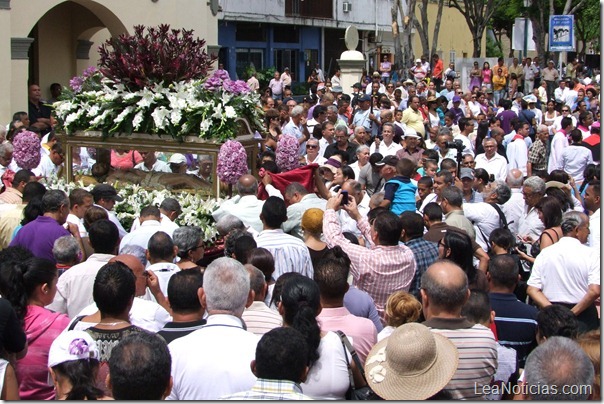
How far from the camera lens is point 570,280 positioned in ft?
24.3

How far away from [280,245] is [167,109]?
3473 millimetres

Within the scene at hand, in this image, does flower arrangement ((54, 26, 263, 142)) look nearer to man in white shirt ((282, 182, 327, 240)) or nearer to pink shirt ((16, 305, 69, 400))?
man in white shirt ((282, 182, 327, 240))

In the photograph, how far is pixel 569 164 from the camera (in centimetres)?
1405

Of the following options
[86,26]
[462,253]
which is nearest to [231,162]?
[462,253]

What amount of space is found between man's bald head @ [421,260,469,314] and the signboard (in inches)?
839

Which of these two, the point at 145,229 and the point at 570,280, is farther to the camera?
the point at 145,229

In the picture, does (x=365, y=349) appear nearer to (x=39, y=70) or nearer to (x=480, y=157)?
(x=480, y=157)

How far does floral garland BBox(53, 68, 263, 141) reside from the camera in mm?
10172

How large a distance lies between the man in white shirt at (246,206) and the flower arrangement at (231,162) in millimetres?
361

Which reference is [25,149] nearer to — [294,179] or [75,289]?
[294,179]

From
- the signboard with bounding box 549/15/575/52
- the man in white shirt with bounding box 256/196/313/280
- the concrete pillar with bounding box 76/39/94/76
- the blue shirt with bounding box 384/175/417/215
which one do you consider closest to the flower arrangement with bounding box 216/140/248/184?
the blue shirt with bounding box 384/175/417/215

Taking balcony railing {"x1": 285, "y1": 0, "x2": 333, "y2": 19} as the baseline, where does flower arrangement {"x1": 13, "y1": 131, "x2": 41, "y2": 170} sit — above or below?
below

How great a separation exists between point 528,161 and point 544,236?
6690 mm

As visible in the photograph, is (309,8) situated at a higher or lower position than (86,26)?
higher
